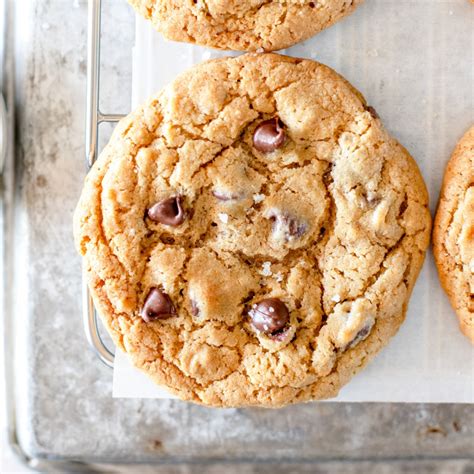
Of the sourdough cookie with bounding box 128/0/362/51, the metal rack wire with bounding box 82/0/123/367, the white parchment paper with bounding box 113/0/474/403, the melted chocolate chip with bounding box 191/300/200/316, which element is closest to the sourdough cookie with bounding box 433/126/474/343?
the white parchment paper with bounding box 113/0/474/403

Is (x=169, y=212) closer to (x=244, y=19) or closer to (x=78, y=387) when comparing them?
(x=244, y=19)

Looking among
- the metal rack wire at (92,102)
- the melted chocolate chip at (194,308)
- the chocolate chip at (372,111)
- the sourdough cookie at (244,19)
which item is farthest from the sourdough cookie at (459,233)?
the metal rack wire at (92,102)

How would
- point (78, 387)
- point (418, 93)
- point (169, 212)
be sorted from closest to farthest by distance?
point (169, 212)
point (418, 93)
point (78, 387)

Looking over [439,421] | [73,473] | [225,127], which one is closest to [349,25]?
[225,127]

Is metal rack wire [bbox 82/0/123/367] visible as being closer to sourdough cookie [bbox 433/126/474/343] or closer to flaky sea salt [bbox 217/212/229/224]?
flaky sea salt [bbox 217/212/229/224]

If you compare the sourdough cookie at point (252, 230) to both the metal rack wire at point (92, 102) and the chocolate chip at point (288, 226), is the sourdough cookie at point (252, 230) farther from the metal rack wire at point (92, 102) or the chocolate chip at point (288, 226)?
the metal rack wire at point (92, 102)

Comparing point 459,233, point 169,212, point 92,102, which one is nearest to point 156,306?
point 169,212
